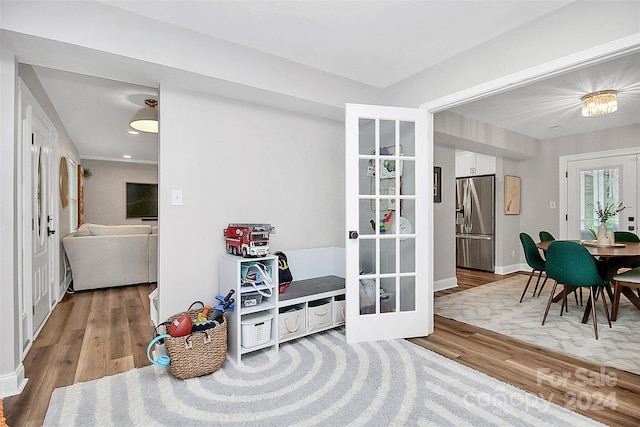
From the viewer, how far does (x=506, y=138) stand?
5164 mm

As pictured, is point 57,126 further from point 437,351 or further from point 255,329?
point 437,351

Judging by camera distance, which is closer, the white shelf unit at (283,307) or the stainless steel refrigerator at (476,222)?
the white shelf unit at (283,307)

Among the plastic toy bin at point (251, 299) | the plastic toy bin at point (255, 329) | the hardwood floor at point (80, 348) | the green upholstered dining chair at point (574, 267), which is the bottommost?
the hardwood floor at point (80, 348)

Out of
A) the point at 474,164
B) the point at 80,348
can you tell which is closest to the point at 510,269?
the point at 474,164

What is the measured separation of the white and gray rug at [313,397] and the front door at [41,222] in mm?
1511

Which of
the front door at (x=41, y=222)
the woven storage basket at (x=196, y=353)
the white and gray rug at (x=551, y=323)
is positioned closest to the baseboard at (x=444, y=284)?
the white and gray rug at (x=551, y=323)

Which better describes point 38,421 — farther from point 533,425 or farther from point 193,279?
point 533,425

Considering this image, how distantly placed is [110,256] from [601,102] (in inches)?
247

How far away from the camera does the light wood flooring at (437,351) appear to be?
1.90 meters

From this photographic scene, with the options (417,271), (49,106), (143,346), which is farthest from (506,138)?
(49,106)

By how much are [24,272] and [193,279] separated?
1.26 m

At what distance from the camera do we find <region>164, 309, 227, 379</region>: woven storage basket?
7.02ft

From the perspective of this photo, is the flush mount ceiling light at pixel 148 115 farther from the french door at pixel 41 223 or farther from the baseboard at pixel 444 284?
the baseboard at pixel 444 284

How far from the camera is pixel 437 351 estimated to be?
261cm
